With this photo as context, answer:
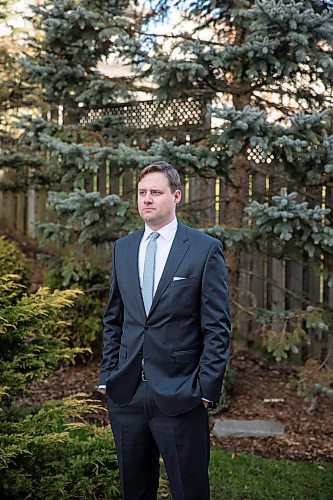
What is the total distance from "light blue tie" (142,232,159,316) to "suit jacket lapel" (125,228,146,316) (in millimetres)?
22

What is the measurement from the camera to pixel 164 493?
4.10m

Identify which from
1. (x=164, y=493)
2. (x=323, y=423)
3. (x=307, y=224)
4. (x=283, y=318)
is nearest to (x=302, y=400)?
(x=323, y=423)

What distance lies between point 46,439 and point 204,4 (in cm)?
401

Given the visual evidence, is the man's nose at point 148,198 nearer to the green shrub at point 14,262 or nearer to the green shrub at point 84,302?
the green shrub at point 84,302

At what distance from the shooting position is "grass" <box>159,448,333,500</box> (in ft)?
13.8

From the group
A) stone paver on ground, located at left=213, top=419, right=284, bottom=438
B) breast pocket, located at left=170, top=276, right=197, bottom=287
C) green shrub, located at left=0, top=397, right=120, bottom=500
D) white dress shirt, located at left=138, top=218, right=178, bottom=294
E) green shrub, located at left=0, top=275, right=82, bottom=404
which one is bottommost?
stone paver on ground, located at left=213, top=419, right=284, bottom=438

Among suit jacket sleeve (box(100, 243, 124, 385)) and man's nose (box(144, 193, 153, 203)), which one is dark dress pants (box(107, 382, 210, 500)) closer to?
suit jacket sleeve (box(100, 243, 124, 385))

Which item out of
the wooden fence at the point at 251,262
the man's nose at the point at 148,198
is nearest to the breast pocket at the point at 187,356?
the man's nose at the point at 148,198

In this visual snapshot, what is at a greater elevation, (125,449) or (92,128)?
(92,128)

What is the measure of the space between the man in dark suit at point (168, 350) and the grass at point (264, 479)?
113cm

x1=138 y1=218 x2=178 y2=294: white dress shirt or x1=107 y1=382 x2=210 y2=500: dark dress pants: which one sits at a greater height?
x1=138 y1=218 x2=178 y2=294: white dress shirt

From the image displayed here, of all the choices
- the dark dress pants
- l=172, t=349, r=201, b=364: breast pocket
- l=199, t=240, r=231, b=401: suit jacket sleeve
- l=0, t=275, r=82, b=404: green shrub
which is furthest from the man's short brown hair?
l=0, t=275, r=82, b=404: green shrub

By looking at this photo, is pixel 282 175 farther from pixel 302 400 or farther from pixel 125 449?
pixel 125 449

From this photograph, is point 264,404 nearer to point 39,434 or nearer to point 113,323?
point 39,434
